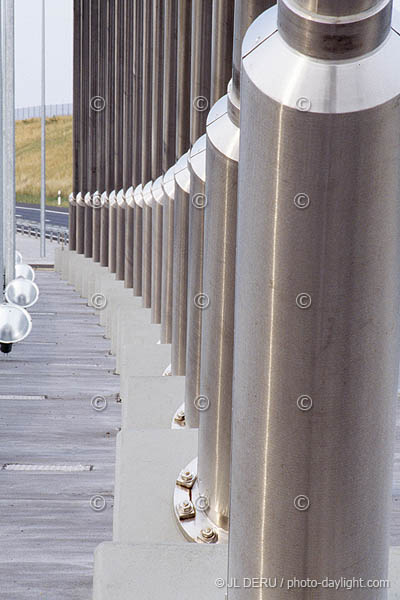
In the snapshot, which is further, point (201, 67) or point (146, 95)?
point (146, 95)

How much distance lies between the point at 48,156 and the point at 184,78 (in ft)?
149

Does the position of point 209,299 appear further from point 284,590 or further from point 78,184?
point 78,184

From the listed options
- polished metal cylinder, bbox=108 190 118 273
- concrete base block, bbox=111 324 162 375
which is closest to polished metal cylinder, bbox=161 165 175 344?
concrete base block, bbox=111 324 162 375

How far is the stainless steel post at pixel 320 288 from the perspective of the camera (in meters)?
0.98

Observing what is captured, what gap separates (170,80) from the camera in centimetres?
595

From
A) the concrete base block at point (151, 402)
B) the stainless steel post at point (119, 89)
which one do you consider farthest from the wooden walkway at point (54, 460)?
the stainless steel post at point (119, 89)

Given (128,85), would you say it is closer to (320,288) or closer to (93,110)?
(93,110)

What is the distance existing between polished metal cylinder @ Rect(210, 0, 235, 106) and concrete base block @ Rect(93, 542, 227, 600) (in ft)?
5.13

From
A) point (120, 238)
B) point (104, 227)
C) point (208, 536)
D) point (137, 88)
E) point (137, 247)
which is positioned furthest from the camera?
point (104, 227)

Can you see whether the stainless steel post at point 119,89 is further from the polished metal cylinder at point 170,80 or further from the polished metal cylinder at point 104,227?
the polished metal cylinder at point 170,80

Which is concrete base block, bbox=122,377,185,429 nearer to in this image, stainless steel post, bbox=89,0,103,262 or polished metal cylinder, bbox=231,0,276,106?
polished metal cylinder, bbox=231,0,276,106

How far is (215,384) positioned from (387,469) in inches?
37.2

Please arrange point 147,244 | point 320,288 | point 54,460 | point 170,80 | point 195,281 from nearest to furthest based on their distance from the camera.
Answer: point 320,288
point 195,281
point 170,80
point 54,460
point 147,244

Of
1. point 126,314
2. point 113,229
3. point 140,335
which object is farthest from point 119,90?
point 140,335
